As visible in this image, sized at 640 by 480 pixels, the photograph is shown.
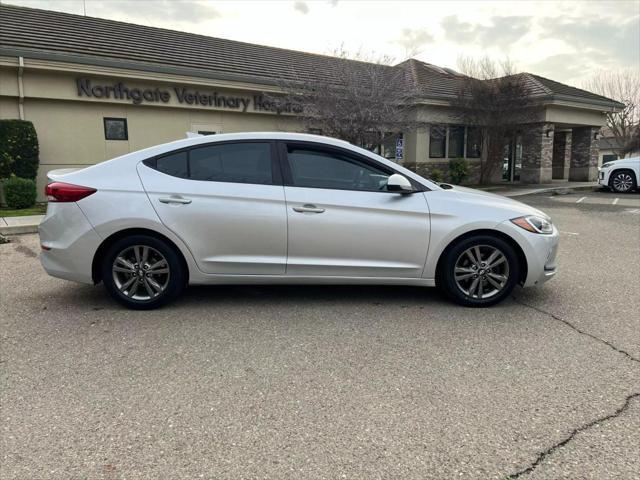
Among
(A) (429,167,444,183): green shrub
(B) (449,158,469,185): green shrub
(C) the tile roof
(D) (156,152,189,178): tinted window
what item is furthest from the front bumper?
(B) (449,158,469,185): green shrub

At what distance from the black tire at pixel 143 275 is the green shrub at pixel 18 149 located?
31.5ft

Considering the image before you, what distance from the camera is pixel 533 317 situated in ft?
14.5

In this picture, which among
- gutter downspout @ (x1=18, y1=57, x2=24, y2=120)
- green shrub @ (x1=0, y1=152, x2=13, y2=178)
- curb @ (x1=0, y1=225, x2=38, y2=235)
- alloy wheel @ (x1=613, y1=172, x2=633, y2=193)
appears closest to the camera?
curb @ (x1=0, y1=225, x2=38, y2=235)

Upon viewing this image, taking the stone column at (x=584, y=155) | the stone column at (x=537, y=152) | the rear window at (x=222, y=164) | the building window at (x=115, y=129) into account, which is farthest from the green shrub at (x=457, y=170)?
the rear window at (x=222, y=164)

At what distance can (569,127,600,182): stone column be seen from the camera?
23.7m

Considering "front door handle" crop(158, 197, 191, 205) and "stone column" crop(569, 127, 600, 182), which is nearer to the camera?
"front door handle" crop(158, 197, 191, 205)

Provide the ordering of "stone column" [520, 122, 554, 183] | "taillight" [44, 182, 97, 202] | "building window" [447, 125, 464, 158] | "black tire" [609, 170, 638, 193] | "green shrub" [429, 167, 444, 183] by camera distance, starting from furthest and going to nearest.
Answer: "stone column" [520, 122, 554, 183] → "building window" [447, 125, 464, 158] → "green shrub" [429, 167, 444, 183] → "black tire" [609, 170, 638, 193] → "taillight" [44, 182, 97, 202]

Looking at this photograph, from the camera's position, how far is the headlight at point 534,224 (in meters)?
4.57

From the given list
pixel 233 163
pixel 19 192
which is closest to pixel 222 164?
pixel 233 163

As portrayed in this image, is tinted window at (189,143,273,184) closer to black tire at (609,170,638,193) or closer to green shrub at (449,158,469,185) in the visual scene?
green shrub at (449,158,469,185)

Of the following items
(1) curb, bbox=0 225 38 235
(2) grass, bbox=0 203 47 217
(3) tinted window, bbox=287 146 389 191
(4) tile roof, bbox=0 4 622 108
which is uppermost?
(4) tile roof, bbox=0 4 622 108

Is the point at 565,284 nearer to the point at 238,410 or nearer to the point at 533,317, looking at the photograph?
the point at 533,317

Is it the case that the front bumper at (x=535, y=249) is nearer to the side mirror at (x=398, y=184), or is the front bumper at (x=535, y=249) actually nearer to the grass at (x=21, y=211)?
the side mirror at (x=398, y=184)

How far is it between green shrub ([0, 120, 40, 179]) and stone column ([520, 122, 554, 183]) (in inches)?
752
